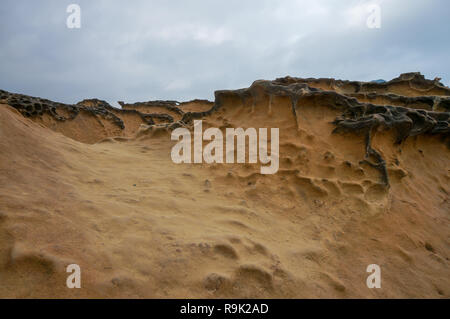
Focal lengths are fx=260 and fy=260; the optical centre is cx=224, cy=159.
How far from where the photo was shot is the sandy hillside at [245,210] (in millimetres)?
1545

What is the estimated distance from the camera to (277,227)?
96.8 inches

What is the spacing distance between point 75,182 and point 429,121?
5.16 metres

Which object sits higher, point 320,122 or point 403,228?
point 320,122

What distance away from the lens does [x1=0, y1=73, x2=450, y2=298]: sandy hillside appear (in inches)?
60.8

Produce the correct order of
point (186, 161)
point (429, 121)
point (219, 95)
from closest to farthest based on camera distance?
point (186, 161) < point (429, 121) < point (219, 95)

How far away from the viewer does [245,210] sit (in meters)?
2.59

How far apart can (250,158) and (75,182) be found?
2.00 m
